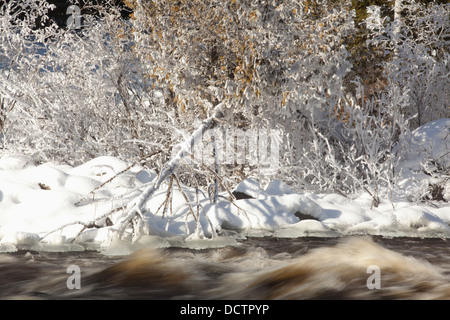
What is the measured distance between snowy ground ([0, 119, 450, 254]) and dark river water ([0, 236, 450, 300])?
0.32 m

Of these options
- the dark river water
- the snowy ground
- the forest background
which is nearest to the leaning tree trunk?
the snowy ground

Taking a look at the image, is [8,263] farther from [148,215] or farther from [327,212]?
[327,212]

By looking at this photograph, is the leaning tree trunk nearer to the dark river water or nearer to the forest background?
the forest background

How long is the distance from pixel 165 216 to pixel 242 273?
1.78m

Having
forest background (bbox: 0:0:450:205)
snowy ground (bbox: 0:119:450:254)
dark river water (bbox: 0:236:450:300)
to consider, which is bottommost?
dark river water (bbox: 0:236:450:300)

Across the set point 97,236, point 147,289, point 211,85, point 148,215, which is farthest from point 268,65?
point 147,289

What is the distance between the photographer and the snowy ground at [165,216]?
5184mm

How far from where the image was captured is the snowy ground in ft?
17.0

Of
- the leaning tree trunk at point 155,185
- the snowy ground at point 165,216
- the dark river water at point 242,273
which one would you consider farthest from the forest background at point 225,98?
the dark river water at point 242,273

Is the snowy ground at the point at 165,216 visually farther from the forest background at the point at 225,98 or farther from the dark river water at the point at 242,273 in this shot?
the forest background at the point at 225,98

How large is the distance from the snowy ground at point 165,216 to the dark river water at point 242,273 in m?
0.32

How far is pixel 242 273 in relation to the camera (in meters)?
4.27

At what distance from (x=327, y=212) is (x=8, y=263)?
3850 mm
